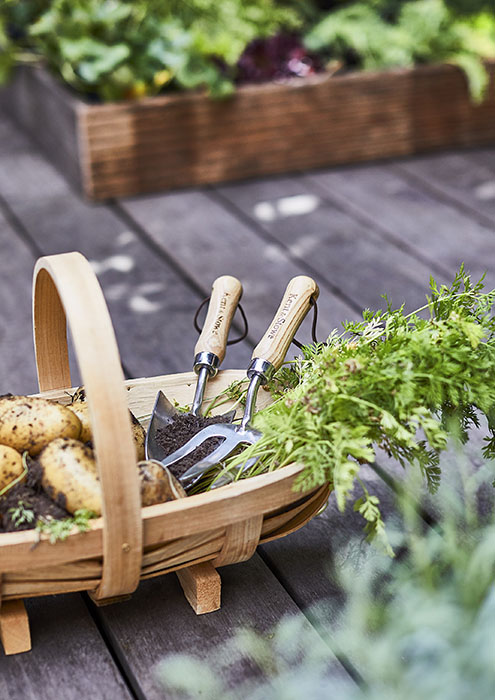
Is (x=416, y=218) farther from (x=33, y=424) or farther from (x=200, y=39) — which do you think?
(x=33, y=424)

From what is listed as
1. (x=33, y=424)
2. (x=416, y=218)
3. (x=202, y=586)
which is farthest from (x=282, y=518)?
(x=416, y=218)

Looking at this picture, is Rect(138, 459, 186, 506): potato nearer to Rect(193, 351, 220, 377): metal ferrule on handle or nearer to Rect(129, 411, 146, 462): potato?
Rect(129, 411, 146, 462): potato

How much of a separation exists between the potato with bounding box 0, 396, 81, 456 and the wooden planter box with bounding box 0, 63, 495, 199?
166 centimetres

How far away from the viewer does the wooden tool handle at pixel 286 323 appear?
137 centimetres

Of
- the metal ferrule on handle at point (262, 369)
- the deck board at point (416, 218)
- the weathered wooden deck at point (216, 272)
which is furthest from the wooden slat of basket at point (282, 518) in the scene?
the deck board at point (416, 218)

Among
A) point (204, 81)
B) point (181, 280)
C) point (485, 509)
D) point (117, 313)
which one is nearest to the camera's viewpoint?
point (485, 509)

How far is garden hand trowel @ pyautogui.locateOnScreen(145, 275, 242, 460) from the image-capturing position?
1.34 m

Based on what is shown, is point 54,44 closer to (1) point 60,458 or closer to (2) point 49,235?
(2) point 49,235

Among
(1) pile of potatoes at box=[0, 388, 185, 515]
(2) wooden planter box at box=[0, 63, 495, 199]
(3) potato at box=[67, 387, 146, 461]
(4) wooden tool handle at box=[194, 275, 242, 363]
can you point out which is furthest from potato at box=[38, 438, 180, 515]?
(2) wooden planter box at box=[0, 63, 495, 199]

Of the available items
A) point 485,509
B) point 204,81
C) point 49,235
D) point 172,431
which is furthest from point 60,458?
point 204,81

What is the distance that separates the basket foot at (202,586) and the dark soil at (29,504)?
21cm

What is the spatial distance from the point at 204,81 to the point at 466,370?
184 cm

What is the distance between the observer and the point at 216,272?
2385 millimetres

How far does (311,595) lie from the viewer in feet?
4.20
